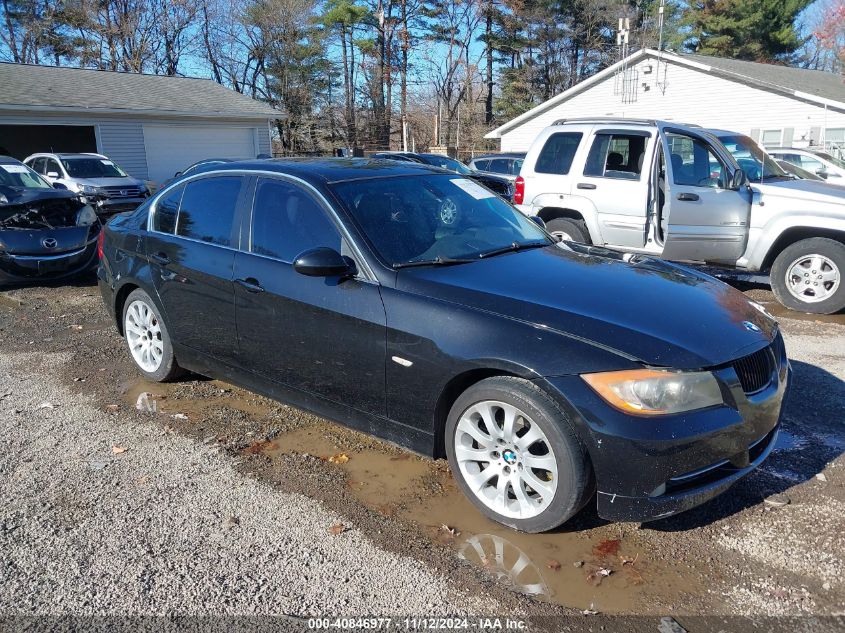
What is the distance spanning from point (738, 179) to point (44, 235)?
27.5 feet

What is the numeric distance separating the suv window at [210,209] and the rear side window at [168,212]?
0.21 ft

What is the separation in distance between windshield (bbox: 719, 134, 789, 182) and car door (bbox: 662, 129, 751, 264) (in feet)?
1.62

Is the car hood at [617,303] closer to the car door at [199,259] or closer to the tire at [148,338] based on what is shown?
the car door at [199,259]

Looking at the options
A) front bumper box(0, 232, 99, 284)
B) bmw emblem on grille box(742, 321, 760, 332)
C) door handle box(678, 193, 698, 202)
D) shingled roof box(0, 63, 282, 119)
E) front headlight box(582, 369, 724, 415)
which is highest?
shingled roof box(0, 63, 282, 119)

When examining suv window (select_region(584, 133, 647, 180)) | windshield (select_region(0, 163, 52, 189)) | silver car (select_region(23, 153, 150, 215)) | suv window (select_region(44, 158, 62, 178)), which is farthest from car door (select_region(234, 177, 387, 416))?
suv window (select_region(44, 158, 62, 178))

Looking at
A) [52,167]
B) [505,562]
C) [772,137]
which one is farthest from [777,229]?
[772,137]

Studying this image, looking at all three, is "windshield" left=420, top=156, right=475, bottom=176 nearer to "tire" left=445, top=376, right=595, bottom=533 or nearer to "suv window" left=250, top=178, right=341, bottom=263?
"suv window" left=250, top=178, right=341, bottom=263

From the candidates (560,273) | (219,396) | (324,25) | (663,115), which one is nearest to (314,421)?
(219,396)

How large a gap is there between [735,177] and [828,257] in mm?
1274

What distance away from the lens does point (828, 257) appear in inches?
281

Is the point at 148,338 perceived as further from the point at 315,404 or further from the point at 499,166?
the point at 499,166

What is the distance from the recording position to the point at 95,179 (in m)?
17.5

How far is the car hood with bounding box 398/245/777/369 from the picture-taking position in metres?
3.05

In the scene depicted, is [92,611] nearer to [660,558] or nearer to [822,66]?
[660,558]
